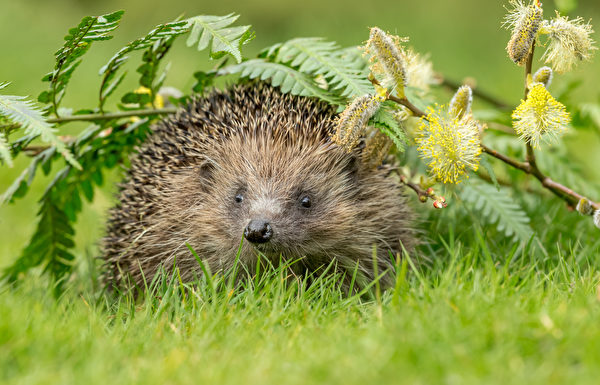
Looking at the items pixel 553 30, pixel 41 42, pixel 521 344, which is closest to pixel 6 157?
pixel 521 344

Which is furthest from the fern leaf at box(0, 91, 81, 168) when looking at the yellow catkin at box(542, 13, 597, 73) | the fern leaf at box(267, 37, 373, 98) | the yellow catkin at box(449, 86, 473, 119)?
the yellow catkin at box(542, 13, 597, 73)

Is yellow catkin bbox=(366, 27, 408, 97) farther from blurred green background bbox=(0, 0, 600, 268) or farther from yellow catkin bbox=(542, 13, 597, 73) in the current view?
blurred green background bbox=(0, 0, 600, 268)

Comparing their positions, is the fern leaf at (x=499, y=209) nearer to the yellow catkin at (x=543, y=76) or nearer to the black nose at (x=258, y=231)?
the yellow catkin at (x=543, y=76)

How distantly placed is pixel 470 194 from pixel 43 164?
299 centimetres

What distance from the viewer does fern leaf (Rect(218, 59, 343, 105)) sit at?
4.39m

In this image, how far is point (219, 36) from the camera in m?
4.08

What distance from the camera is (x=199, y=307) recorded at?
3.69 m

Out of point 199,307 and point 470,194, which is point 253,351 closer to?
point 199,307

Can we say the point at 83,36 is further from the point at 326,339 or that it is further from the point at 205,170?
the point at 326,339

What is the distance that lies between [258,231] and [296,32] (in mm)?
10816

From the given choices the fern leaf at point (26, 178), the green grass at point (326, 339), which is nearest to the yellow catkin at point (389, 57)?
the green grass at point (326, 339)

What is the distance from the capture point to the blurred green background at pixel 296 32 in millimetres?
11125

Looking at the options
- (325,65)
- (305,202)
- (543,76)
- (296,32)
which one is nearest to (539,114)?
(543,76)

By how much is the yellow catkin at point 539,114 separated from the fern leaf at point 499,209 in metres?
0.91
